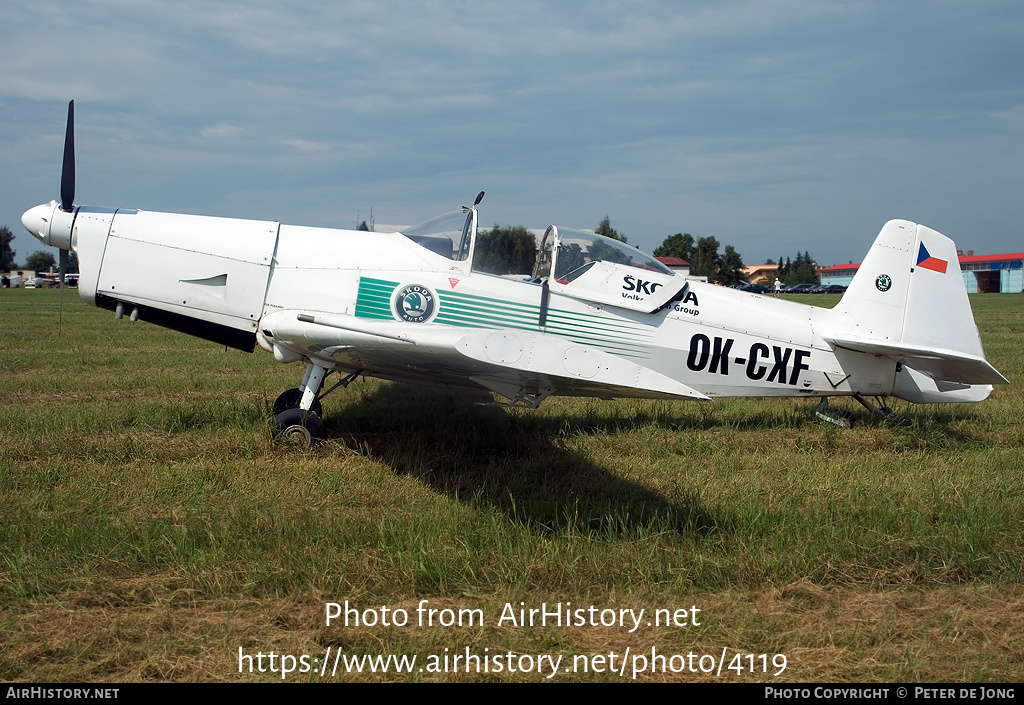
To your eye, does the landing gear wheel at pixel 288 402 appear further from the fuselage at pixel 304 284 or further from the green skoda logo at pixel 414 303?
the green skoda logo at pixel 414 303

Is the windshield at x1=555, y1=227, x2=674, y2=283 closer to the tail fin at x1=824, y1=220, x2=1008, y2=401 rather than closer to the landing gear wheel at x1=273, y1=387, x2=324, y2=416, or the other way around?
the tail fin at x1=824, y1=220, x2=1008, y2=401

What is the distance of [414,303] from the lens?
19.8 feet

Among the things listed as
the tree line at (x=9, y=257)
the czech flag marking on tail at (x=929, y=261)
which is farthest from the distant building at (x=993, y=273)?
the tree line at (x=9, y=257)

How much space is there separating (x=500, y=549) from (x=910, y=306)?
217 inches

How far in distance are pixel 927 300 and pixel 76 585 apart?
25.2ft

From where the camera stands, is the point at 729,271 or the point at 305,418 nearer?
the point at 305,418

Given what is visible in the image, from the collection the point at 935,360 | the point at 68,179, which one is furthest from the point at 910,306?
the point at 68,179

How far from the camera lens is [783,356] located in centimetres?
704

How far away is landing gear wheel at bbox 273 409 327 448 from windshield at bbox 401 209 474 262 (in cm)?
187

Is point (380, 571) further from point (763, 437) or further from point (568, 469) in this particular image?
point (763, 437)

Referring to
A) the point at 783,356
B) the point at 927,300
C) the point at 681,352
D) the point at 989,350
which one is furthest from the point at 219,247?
the point at 989,350

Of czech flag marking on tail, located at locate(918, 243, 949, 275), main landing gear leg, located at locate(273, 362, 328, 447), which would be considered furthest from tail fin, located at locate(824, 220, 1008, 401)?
main landing gear leg, located at locate(273, 362, 328, 447)

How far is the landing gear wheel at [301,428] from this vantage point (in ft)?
20.7

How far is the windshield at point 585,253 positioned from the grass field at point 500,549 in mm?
1683
